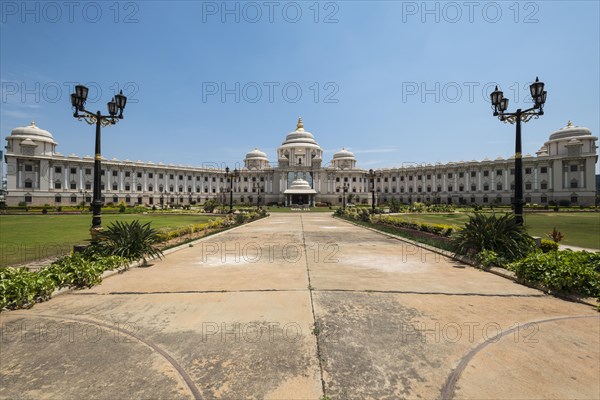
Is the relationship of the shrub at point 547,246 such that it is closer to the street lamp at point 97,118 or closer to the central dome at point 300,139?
the street lamp at point 97,118

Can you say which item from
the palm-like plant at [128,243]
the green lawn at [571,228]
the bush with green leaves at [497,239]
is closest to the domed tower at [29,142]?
the palm-like plant at [128,243]

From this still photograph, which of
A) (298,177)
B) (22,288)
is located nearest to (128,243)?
(22,288)

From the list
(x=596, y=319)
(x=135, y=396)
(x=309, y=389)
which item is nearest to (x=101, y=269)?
(x=135, y=396)

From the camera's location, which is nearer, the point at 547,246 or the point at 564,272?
the point at 564,272

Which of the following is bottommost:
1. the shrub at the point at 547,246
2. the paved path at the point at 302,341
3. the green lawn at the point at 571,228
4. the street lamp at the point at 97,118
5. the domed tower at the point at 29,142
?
the paved path at the point at 302,341

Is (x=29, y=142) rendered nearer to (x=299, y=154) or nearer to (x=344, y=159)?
(x=299, y=154)

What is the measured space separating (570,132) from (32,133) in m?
129

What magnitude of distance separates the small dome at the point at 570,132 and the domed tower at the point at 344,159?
5733 centimetres

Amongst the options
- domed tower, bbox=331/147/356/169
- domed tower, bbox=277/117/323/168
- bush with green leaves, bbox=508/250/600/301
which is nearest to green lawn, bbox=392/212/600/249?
bush with green leaves, bbox=508/250/600/301

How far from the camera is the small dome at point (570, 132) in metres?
68.1

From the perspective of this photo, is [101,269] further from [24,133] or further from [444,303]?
[24,133]

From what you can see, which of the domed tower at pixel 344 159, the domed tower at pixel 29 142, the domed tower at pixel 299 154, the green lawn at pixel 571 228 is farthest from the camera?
the domed tower at pixel 344 159

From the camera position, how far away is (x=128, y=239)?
384 inches

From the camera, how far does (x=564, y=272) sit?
6480 mm
